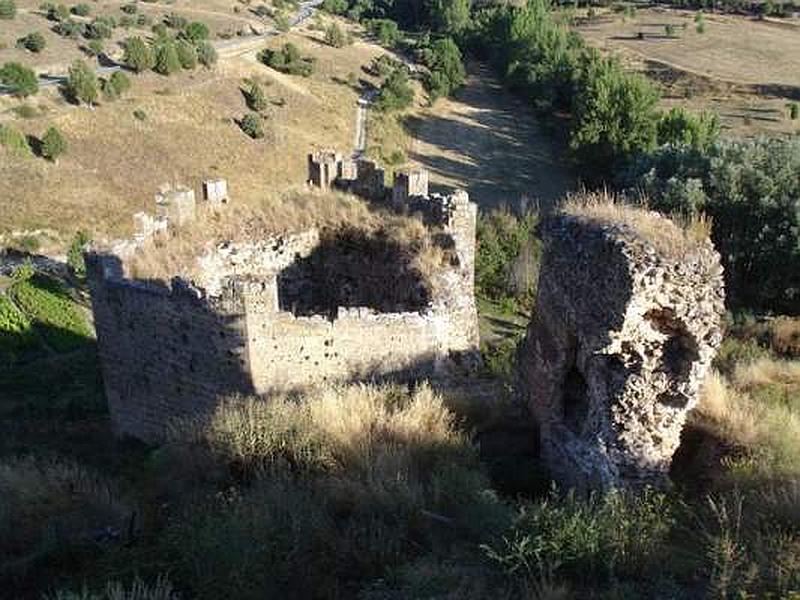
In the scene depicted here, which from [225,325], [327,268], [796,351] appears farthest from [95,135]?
[796,351]

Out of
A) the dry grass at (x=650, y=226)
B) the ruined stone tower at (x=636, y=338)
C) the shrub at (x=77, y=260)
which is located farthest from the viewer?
the shrub at (x=77, y=260)

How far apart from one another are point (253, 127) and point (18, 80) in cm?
1213

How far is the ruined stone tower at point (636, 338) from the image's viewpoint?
23.6 ft

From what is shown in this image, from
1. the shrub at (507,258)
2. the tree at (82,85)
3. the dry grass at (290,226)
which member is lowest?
the shrub at (507,258)

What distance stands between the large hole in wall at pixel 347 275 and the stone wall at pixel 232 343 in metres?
1.99

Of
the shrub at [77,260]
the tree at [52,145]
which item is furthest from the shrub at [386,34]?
the shrub at [77,260]

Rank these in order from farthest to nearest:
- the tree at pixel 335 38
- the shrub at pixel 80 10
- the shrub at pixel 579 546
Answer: the tree at pixel 335 38 < the shrub at pixel 80 10 < the shrub at pixel 579 546

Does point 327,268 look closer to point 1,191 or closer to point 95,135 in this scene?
point 1,191

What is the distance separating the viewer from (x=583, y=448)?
789 cm

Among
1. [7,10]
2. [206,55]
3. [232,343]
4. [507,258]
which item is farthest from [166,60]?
[232,343]

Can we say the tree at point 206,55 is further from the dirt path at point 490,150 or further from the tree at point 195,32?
the dirt path at point 490,150

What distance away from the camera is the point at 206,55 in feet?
157

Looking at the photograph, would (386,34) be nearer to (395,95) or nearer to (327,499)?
(395,95)

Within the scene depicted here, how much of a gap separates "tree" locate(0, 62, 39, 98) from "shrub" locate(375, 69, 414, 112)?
21.2m
